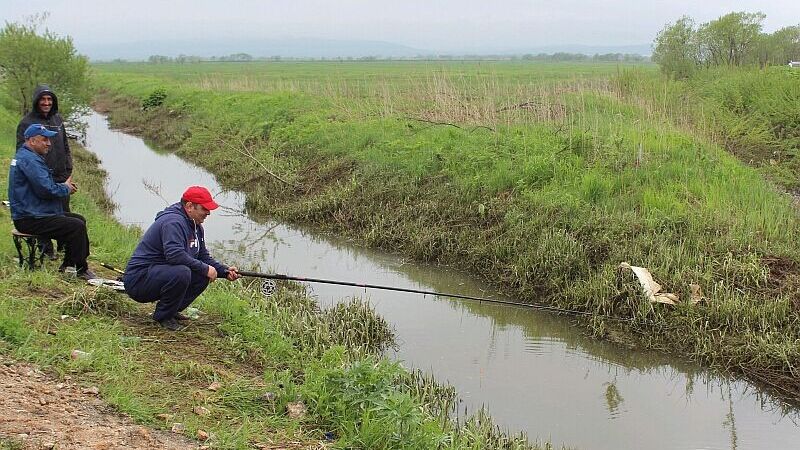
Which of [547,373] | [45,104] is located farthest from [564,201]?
[45,104]

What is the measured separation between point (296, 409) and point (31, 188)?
12.4ft

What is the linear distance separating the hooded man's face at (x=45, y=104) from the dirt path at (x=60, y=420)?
13.1ft

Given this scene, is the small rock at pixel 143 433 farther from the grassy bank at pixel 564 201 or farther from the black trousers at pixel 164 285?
the grassy bank at pixel 564 201

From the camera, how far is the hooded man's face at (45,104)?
295 inches

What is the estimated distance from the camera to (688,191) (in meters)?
9.88

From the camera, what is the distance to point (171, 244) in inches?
219

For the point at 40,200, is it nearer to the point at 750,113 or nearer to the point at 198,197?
the point at 198,197

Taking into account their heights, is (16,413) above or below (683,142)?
below

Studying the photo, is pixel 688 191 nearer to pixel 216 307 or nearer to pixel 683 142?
Answer: pixel 683 142

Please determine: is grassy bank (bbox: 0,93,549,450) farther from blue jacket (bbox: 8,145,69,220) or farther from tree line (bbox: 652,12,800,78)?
tree line (bbox: 652,12,800,78)

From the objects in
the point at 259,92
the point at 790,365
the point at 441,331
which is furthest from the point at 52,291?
the point at 259,92

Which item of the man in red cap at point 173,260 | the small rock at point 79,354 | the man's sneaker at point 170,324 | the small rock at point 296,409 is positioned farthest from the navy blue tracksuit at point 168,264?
the small rock at point 296,409

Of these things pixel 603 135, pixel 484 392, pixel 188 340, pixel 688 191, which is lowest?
pixel 484 392

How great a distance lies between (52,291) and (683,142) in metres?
10.5
